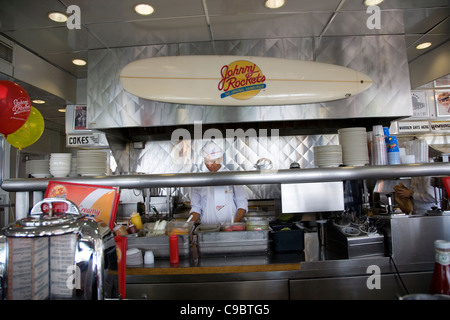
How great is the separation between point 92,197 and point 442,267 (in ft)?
4.94

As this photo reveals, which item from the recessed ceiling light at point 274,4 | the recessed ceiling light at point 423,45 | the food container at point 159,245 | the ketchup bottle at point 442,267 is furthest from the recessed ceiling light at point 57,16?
the recessed ceiling light at point 423,45

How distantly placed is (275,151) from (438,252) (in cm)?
370

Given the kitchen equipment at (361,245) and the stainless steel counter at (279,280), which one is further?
the kitchen equipment at (361,245)

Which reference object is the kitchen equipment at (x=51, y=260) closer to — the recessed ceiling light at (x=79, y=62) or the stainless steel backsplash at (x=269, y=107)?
the stainless steel backsplash at (x=269, y=107)

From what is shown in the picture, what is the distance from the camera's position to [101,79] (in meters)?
3.59

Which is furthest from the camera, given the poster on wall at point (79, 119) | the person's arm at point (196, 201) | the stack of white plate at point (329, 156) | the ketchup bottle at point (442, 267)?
the poster on wall at point (79, 119)

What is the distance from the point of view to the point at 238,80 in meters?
3.26

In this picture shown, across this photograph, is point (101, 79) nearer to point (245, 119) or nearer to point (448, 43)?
point (245, 119)

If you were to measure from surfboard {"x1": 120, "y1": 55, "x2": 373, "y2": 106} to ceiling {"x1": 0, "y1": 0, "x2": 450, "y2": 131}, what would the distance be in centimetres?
36

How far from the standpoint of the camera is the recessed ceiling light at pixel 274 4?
8.77 feet

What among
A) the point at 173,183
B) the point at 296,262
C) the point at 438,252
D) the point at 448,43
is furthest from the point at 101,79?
the point at 448,43

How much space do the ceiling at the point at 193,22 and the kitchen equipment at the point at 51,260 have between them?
2.53 meters

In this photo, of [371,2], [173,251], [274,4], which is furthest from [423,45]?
[173,251]

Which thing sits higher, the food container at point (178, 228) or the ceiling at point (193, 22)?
the ceiling at point (193, 22)
